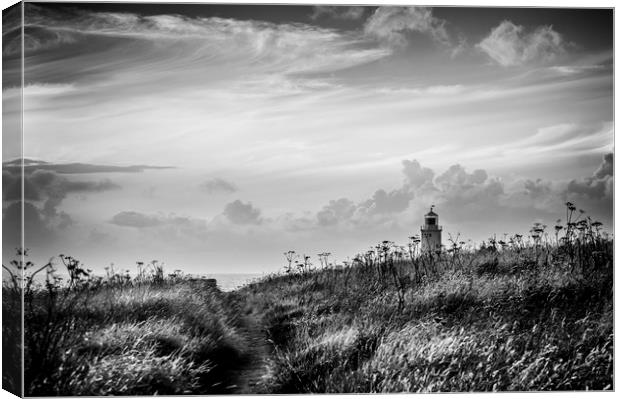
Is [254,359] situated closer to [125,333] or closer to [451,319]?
[125,333]

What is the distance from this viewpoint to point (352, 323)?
9242 mm

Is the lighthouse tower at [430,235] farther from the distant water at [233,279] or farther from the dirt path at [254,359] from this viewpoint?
the dirt path at [254,359]

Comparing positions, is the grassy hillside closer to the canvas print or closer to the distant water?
the canvas print

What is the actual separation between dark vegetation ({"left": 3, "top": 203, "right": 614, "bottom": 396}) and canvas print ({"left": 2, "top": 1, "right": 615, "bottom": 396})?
1.2 inches

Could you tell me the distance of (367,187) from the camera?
9.30m

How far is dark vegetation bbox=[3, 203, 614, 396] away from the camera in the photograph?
8367 mm

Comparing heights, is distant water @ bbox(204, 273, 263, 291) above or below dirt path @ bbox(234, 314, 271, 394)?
above

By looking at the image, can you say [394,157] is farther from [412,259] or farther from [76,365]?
[76,365]

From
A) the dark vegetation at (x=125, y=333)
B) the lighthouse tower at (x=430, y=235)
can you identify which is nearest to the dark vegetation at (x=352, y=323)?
the dark vegetation at (x=125, y=333)

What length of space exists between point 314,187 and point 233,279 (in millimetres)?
1475

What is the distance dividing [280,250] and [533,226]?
314cm

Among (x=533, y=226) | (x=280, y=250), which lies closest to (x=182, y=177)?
(x=280, y=250)

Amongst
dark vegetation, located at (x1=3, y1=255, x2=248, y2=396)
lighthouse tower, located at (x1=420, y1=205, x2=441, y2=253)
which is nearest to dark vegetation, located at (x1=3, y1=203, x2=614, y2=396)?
dark vegetation, located at (x1=3, y1=255, x2=248, y2=396)

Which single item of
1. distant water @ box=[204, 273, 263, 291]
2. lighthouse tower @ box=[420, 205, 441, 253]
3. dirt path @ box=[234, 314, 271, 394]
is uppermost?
lighthouse tower @ box=[420, 205, 441, 253]
